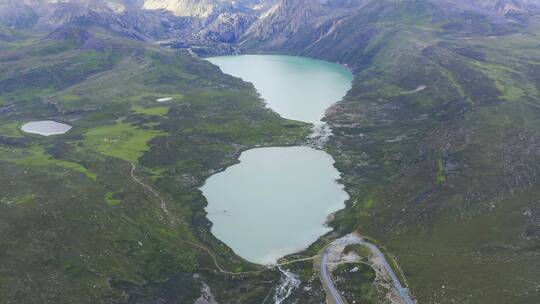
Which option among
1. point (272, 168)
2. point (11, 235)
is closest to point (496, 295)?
point (272, 168)

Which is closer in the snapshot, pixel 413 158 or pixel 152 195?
pixel 152 195

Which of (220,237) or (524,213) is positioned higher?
(524,213)

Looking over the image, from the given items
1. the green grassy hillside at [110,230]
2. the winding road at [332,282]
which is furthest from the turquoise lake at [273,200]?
the winding road at [332,282]

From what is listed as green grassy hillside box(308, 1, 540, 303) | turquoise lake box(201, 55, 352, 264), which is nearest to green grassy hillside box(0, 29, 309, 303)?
turquoise lake box(201, 55, 352, 264)

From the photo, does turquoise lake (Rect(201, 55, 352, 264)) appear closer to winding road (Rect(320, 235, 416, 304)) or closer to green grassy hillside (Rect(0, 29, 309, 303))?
green grassy hillside (Rect(0, 29, 309, 303))

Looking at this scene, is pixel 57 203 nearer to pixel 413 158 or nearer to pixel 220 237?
pixel 220 237

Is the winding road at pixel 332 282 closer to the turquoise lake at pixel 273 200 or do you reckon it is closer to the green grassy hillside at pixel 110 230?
the turquoise lake at pixel 273 200

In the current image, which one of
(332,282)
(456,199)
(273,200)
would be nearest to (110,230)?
(273,200)

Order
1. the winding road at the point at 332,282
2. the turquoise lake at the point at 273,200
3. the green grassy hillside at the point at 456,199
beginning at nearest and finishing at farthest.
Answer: the winding road at the point at 332,282, the green grassy hillside at the point at 456,199, the turquoise lake at the point at 273,200

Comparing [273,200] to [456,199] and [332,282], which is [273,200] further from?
[456,199]
